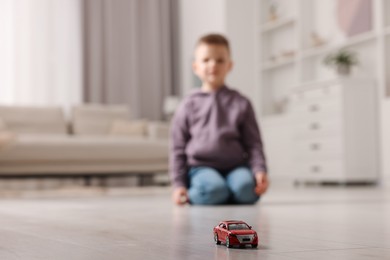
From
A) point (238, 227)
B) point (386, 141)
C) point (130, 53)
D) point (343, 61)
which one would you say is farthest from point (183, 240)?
point (130, 53)

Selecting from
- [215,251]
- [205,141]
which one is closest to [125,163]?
[205,141]

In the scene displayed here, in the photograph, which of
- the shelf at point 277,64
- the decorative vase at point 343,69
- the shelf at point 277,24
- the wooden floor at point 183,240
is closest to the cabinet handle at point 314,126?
the decorative vase at point 343,69

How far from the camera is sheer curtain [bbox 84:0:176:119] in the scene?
8328mm

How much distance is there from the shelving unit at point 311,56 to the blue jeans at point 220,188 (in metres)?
3.14

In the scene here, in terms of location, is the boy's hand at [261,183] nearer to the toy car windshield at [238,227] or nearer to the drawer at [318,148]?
the toy car windshield at [238,227]

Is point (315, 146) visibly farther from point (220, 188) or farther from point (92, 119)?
point (220, 188)

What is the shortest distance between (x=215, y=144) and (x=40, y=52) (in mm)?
5743

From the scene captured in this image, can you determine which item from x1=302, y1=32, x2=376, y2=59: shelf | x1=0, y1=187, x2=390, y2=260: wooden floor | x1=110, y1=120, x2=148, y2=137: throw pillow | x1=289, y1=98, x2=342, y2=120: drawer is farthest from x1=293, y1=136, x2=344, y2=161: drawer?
x1=0, y1=187, x2=390, y2=260: wooden floor

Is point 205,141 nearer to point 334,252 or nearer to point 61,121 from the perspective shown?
point 334,252

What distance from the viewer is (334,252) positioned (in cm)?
104

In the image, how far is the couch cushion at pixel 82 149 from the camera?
546cm

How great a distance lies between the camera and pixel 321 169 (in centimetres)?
605

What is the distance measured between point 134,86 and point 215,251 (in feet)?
24.6

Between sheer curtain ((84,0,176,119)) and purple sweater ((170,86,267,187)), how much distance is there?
18.3 feet
